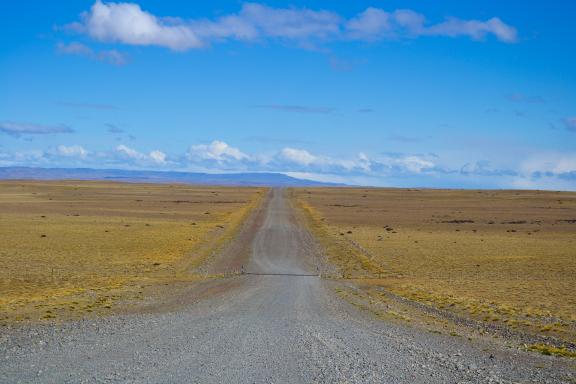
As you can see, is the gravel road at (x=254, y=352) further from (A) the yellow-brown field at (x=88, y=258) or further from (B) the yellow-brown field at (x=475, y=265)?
(B) the yellow-brown field at (x=475, y=265)

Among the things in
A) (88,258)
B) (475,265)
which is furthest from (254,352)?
(475,265)

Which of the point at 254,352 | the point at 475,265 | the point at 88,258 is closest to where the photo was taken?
the point at 254,352

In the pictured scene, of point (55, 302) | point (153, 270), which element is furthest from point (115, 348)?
point (153, 270)

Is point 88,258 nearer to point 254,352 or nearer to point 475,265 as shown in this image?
point 475,265

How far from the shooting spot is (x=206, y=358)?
13578mm

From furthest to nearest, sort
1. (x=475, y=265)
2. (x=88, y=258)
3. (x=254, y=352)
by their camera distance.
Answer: (x=475, y=265)
(x=88, y=258)
(x=254, y=352)

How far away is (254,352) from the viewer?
46.8 ft

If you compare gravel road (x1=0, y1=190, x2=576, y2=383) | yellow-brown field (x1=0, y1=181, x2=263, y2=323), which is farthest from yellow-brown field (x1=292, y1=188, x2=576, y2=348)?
yellow-brown field (x1=0, y1=181, x2=263, y2=323)

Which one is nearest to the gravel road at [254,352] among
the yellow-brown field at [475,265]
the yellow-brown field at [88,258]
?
the yellow-brown field at [88,258]

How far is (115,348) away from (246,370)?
378cm

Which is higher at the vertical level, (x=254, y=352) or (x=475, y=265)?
(x=254, y=352)

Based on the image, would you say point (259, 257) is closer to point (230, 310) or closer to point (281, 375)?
point (230, 310)

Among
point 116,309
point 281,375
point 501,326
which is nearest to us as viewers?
point 281,375

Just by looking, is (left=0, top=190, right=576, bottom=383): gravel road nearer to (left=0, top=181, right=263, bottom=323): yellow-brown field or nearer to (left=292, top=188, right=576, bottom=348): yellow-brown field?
(left=0, top=181, right=263, bottom=323): yellow-brown field
